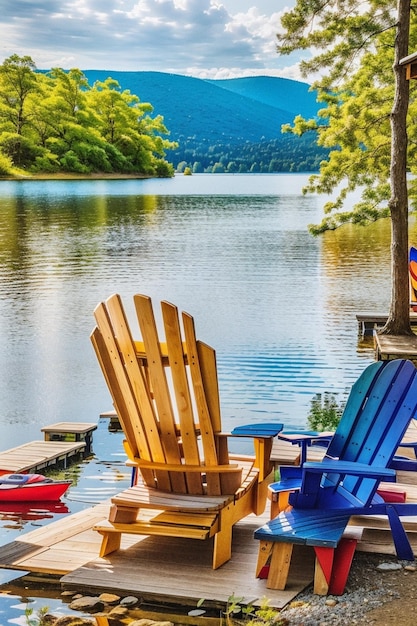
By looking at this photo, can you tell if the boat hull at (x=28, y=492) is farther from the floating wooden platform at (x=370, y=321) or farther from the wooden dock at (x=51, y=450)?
the floating wooden platform at (x=370, y=321)

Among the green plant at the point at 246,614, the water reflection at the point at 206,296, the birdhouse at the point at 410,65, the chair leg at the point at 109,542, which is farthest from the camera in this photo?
the water reflection at the point at 206,296

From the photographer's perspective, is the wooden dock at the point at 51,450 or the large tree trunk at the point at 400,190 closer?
the wooden dock at the point at 51,450

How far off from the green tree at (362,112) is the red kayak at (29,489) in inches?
346

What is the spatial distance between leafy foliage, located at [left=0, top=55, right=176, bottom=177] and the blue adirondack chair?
93.1 m

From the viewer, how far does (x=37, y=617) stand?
4.48 metres

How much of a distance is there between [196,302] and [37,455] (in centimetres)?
1307

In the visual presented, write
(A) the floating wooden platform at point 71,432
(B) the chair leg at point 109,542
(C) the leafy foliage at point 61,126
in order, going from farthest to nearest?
(C) the leafy foliage at point 61,126 < (A) the floating wooden platform at point 71,432 < (B) the chair leg at point 109,542

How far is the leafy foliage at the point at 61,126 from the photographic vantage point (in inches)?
3999

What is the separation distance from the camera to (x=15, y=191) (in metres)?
79.9

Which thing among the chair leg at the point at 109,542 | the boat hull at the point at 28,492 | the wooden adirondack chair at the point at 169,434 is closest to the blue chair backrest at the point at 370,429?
the wooden adirondack chair at the point at 169,434

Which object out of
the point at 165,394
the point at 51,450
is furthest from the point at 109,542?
the point at 51,450

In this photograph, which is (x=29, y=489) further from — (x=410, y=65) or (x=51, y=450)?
(x=410, y=65)

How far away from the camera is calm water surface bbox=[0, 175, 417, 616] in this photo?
37.4 feet

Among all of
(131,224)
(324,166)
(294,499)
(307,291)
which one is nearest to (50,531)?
(294,499)
